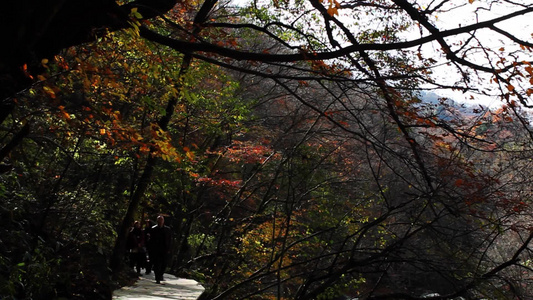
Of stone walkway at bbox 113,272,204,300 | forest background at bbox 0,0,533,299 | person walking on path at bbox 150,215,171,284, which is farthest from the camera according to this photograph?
person walking on path at bbox 150,215,171,284

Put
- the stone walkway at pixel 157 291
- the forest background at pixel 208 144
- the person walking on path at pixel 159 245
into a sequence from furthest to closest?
the person walking on path at pixel 159 245 → the stone walkway at pixel 157 291 → the forest background at pixel 208 144

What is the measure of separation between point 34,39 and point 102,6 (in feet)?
2.38

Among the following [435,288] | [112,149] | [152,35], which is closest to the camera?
[152,35]

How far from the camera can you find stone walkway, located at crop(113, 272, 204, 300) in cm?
878

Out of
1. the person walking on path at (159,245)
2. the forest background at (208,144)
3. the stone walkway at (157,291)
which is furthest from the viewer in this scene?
the person walking on path at (159,245)

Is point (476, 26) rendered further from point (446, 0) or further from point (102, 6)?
point (102, 6)

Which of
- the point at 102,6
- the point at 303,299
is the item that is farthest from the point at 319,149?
the point at 102,6

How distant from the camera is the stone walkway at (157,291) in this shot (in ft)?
28.8

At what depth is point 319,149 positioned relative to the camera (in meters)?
14.2

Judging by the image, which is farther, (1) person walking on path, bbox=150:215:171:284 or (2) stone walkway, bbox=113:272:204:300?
(1) person walking on path, bbox=150:215:171:284

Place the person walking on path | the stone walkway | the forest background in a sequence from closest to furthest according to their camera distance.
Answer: the forest background
the stone walkway
the person walking on path

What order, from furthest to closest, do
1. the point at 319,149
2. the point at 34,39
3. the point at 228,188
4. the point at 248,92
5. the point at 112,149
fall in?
the point at 248,92 → the point at 228,188 → the point at 319,149 → the point at 112,149 → the point at 34,39

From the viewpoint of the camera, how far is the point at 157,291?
970cm

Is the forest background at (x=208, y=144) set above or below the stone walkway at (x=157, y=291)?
above
